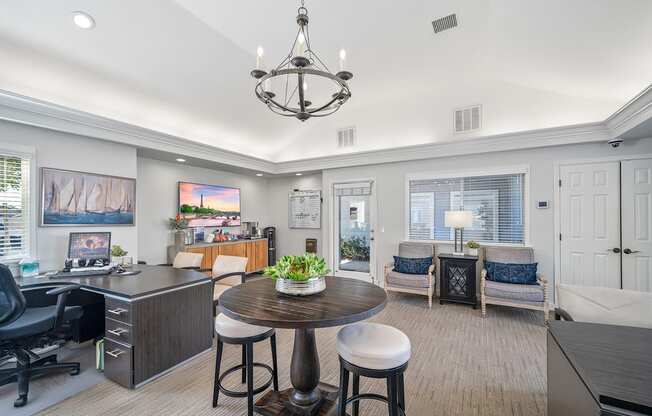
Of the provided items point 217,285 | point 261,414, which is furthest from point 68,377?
point 261,414

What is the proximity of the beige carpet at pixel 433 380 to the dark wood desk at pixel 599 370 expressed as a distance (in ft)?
2.58

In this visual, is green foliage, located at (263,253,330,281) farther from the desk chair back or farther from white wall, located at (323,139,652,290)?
white wall, located at (323,139,652,290)

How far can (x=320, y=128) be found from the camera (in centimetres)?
635

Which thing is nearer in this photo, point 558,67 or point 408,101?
point 558,67

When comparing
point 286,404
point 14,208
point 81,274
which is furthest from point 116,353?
point 14,208

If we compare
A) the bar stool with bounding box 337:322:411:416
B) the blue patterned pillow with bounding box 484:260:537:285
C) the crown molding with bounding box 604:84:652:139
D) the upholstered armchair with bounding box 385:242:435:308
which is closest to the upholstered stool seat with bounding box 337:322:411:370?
the bar stool with bounding box 337:322:411:416

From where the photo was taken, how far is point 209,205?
591 centimetres

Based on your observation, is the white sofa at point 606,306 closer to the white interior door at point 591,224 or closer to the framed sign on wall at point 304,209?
the white interior door at point 591,224

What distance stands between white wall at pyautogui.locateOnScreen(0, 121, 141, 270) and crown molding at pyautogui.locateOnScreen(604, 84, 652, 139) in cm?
622

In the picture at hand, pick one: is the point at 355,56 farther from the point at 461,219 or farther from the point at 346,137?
the point at 461,219

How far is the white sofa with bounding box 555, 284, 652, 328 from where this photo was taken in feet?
5.95

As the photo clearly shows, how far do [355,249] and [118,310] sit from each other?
439 centimetres

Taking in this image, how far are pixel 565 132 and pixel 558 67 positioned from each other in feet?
3.15

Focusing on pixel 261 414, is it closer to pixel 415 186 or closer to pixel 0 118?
pixel 0 118
